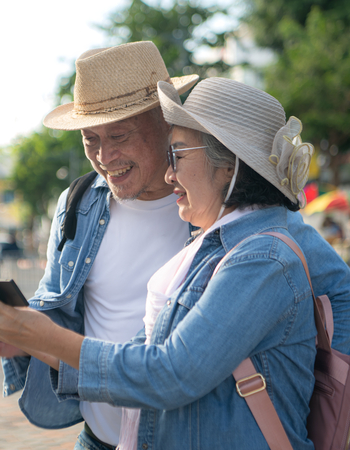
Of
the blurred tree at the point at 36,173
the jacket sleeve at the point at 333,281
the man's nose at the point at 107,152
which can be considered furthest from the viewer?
the blurred tree at the point at 36,173

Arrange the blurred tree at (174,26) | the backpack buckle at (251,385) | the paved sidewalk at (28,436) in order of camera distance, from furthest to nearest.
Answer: the blurred tree at (174,26) → the paved sidewalk at (28,436) → the backpack buckle at (251,385)

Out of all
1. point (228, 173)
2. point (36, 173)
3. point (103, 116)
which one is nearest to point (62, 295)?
point (103, 116)

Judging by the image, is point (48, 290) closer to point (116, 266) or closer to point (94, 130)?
point (116, 266)

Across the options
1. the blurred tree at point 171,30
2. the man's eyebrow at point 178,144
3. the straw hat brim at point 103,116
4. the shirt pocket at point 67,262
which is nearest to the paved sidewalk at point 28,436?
the shirt pocket at point 67,262

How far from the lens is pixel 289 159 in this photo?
170 centimetres

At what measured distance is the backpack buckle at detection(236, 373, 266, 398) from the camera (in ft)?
4.92

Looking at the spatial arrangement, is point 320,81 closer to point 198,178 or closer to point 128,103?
point 128,103

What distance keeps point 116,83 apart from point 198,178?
2.89 ft

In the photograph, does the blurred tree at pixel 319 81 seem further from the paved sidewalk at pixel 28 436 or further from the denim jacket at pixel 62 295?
the denim jacket at pixel 62 295

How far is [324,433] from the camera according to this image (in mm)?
1678

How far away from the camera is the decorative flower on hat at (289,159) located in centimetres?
169

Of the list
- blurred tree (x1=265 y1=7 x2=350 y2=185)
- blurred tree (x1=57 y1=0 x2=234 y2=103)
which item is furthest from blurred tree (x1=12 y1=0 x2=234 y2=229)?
blurred tree (x1=265 y1=7 x2=350 y2=185)

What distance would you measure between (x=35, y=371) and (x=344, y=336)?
133 cm

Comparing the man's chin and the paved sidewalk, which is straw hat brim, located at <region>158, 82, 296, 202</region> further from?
the paved sidewalk
